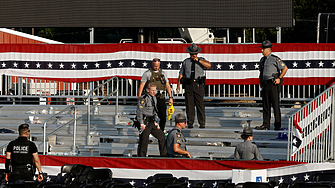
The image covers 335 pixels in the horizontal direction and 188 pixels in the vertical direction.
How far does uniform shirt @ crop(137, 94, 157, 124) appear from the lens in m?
11.0

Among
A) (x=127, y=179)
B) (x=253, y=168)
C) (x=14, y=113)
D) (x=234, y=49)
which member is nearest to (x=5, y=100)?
(x=14, y=113)

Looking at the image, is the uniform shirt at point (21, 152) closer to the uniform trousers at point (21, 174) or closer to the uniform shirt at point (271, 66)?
the uniform trousers at point (21, 174)

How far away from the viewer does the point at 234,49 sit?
15156 mm

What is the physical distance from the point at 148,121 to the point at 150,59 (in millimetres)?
4646

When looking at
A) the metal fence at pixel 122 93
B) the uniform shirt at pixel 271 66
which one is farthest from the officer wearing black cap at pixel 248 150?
the metal fence at pixel 122 93

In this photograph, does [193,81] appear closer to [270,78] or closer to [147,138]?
[270,78]

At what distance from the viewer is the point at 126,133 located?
13656mm

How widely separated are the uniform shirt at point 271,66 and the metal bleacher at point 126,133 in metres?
1.14

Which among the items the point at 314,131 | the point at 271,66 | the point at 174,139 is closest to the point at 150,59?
the point at 271,66

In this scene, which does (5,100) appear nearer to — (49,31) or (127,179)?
(127,179)

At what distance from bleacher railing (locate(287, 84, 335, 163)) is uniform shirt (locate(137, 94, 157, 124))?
2.47 metres

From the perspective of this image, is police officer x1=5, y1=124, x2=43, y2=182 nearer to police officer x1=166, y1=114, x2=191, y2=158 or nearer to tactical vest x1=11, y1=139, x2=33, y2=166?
tactical vest x1=11, y1=139, x2=33, y2=166

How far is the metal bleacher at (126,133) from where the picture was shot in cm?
1230

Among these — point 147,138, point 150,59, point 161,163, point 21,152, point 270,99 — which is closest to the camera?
point 21,152
